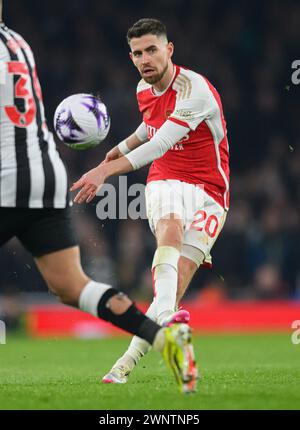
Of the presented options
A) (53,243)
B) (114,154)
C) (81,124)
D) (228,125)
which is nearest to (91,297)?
(53,243)

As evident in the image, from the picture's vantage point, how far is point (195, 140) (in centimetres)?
661

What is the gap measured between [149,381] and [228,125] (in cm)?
1049

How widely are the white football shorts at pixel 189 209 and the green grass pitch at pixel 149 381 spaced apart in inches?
36.8

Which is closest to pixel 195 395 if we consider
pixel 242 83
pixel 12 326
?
pixel 12 326

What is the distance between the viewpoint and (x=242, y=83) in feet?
56.7

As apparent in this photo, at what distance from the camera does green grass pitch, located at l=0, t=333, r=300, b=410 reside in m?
4.84

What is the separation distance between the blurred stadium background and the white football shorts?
688 cm

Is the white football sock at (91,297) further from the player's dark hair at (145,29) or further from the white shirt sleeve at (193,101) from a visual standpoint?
the player's dark hair at (145,29)

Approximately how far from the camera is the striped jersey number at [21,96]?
15.7 feet
